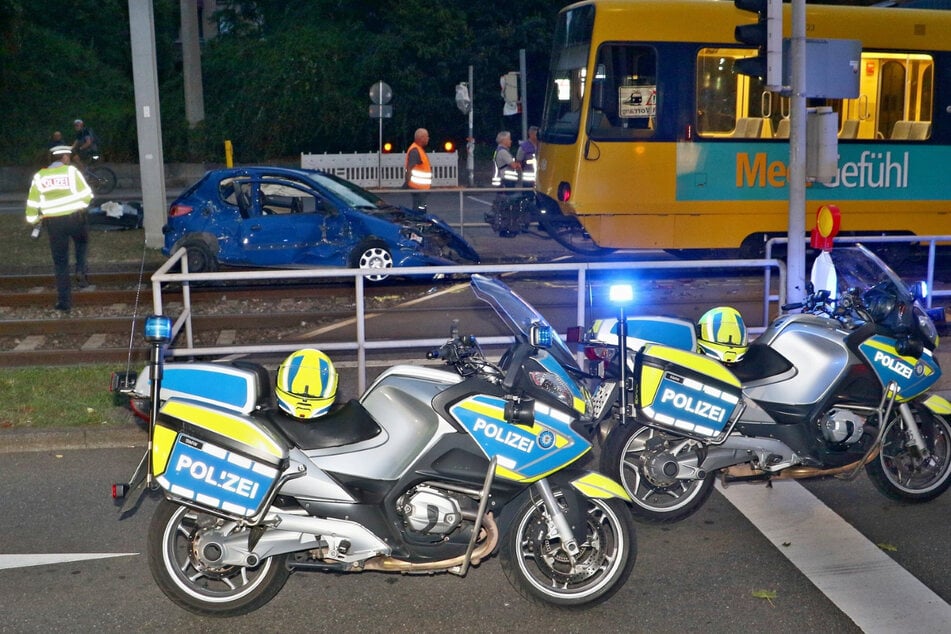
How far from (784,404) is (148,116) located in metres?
13.1

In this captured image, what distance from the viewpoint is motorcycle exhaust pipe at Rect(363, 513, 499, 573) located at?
16.4 feet

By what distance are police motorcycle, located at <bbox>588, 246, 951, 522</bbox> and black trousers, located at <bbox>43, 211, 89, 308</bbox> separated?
751 centimetres

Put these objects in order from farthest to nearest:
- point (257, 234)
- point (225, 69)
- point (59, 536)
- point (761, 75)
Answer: point (225, 69), point (257, 234), point (761, 75), point (59, 536)

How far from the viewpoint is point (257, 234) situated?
13.5 meters

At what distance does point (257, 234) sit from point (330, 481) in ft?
29.4

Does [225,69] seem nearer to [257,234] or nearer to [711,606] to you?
[257,234]

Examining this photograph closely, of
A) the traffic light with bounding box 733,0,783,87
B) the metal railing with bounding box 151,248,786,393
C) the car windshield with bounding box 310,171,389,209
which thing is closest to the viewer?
the metal railing with bounding box 151,248,786,393

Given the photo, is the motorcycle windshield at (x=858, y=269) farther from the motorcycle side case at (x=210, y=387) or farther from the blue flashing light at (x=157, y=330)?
the blue flashing light at (x=157, y=330)

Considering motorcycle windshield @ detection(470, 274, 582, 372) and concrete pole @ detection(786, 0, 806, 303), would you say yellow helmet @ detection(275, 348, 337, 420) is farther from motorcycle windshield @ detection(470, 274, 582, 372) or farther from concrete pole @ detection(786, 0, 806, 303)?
concrete pole @ detection(786, 0, 806, 303)

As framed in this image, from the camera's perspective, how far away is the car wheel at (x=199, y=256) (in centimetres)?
1336

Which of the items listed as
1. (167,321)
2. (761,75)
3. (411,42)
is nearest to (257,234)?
(761,75)

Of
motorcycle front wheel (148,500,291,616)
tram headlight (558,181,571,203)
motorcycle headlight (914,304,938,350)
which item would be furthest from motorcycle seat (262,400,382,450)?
tram headlight (558,181,571,203)

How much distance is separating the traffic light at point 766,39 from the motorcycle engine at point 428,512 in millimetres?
5152

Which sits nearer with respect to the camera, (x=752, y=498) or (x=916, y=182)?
(x=752, y=498)
